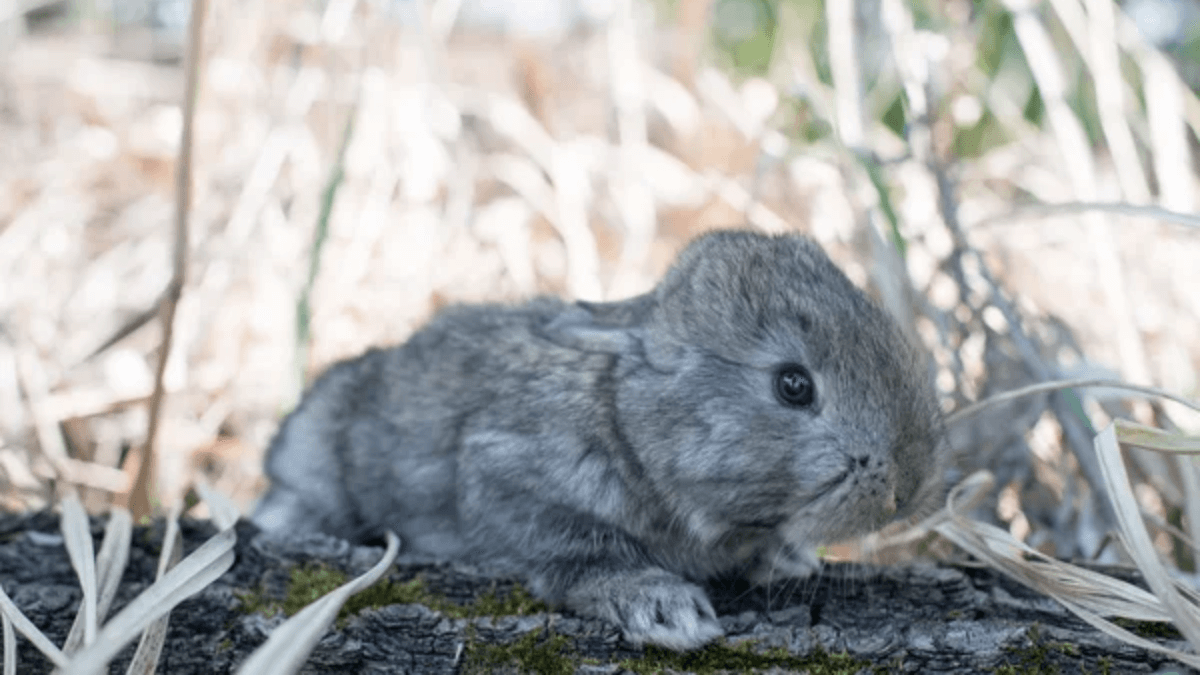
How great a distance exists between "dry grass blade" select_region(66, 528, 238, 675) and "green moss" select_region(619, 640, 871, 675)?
94 centimetres

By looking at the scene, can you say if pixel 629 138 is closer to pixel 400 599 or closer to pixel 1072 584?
pixel 400 599

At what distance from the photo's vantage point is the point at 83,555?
7.79 feet

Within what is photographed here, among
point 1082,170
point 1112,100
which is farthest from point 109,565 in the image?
point 1112,100

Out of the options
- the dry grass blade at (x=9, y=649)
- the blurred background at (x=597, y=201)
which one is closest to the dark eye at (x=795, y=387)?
the blurred background at (x=597, y=201)

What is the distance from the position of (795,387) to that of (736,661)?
26.8 inches

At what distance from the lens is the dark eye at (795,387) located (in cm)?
260

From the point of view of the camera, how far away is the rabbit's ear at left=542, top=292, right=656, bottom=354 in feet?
9.59

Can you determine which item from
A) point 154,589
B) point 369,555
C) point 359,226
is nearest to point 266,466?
point 369,555

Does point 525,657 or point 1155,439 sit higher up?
point 1155,439

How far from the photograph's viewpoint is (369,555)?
2738 millimetres

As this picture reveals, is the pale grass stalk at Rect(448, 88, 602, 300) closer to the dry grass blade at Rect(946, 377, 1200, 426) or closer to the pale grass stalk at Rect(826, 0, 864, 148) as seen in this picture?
the pale grass stalk at Rect(826, 0, 864, 148)

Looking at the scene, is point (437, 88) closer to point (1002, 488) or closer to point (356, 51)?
point (356, 51)

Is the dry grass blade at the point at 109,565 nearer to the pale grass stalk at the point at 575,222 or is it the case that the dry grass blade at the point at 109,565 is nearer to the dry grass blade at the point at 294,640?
the dry grass blade at the point at 294,640

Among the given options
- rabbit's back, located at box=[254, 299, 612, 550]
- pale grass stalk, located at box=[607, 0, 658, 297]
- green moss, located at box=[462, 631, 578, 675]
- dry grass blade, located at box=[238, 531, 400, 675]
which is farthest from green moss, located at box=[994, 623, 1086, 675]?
pale grass stalk, located at box=[607, 0, 658, 297]
